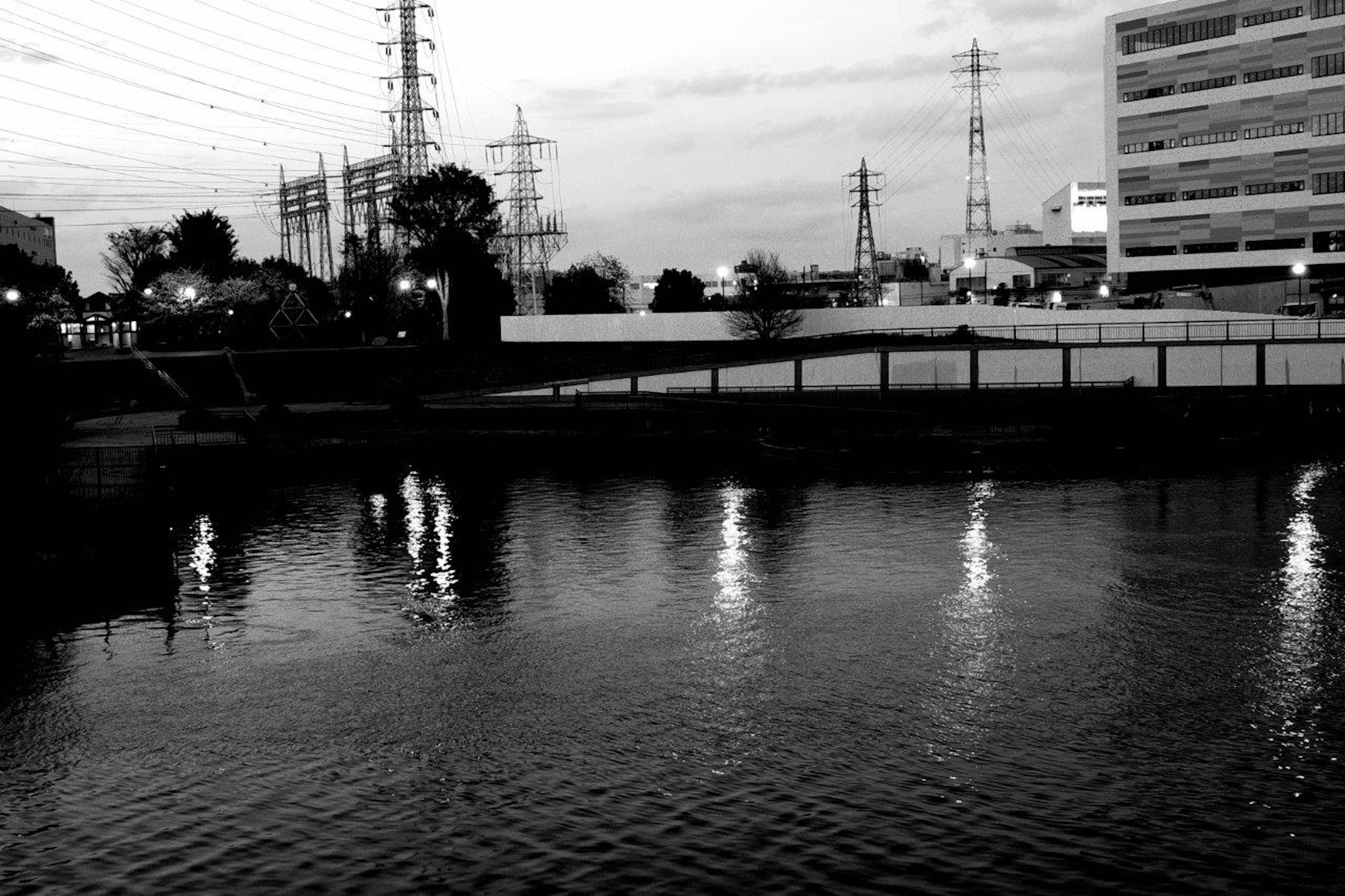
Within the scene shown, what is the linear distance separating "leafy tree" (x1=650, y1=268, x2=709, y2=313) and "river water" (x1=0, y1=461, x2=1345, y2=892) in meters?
76.4

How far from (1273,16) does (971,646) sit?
93.3 m

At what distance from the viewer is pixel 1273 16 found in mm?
95312

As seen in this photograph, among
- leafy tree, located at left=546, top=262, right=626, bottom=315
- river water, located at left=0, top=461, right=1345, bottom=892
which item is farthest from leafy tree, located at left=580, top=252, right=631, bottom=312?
river water, located at left=0, top=461, right=1345, bottom=892

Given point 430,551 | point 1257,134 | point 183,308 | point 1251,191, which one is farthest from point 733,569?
point 1257,134

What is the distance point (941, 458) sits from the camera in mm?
43188

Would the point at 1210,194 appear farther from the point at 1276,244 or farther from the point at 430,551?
the point at 430,551

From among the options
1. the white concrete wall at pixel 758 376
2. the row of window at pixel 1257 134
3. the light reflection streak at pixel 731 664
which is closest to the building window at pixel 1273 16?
the row of window at pixel 1257 134

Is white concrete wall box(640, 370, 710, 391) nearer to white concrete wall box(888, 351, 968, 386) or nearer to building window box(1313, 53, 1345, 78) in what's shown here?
white concrete wall box(888, 351, 968, 386)

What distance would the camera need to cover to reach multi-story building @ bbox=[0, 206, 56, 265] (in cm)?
17612

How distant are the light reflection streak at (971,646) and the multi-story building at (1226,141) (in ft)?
242

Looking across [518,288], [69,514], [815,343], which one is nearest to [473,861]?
[69,514]

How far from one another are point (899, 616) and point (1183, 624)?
174 inches

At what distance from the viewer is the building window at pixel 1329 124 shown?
9338cm

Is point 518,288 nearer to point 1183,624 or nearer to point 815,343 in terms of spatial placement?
point 815,343
